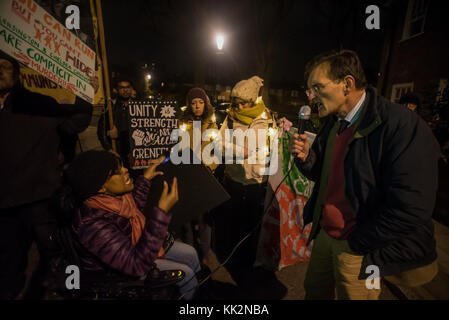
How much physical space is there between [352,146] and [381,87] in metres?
11.4

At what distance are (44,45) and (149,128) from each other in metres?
1.53

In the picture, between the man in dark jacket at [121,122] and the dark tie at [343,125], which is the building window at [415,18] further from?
the man in dark jacket at [121,122]

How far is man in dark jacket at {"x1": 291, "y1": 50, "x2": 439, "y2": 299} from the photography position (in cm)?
133

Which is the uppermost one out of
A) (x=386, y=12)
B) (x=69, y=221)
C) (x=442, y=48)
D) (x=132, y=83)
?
(x=386, y=12)

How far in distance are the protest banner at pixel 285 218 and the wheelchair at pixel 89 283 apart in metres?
1.60

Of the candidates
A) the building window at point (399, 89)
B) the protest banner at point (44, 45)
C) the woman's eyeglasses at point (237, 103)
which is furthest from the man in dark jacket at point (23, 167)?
the building window at point (399, 89)

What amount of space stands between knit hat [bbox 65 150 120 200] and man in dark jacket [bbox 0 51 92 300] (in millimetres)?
Result: 1219

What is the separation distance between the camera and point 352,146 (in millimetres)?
1625

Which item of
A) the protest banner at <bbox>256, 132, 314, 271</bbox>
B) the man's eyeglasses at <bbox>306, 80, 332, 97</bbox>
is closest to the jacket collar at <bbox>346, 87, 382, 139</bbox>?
the man's eyeglasses at <bbox>306, 80, 332, 97</bbox>

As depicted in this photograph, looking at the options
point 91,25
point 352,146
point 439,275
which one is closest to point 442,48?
point 439,275

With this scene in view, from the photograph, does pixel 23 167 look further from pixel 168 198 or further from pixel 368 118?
pixel 368 118

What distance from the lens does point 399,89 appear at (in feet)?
33.4

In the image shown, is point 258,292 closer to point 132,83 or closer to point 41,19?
point 41,19

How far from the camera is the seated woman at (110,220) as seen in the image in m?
1.61
